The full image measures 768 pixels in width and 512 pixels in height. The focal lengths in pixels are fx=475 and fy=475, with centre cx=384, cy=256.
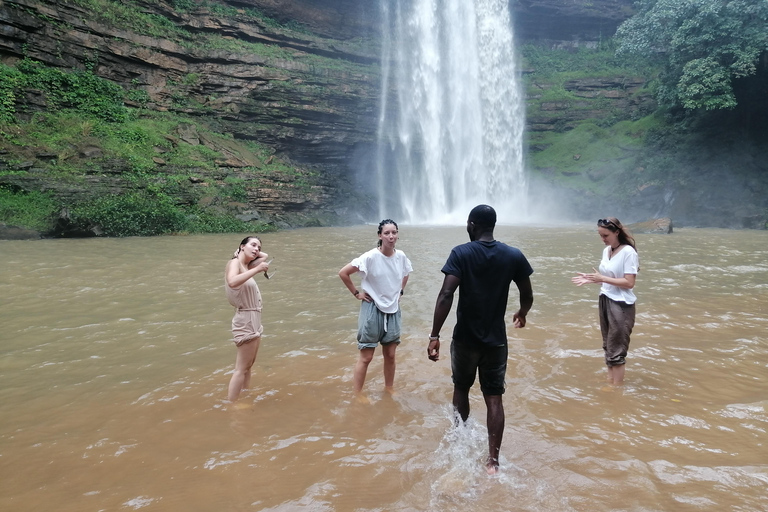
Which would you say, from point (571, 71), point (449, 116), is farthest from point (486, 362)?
point (571, 71)

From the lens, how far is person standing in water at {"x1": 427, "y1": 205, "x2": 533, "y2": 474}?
3.09 meters

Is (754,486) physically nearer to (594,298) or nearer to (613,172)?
(594,298)

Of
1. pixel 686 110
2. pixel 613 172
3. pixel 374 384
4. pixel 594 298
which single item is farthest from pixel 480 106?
pixel 374 384

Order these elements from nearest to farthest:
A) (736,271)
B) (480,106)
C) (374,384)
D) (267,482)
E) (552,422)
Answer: (267,482) → (552,422) → (374,384) → (736,271) → (480,106)

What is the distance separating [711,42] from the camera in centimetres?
2416

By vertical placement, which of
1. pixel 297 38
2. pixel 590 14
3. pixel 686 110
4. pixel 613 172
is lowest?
pixel 613 172

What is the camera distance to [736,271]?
10.8 meters

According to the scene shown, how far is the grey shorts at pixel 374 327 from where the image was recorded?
4.07 m

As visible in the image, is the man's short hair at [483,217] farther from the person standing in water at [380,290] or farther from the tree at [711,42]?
the tree at [711,42]

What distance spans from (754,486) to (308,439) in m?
2.80

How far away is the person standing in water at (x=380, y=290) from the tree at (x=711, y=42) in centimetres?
2637

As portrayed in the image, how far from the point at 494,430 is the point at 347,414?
4.28 ft

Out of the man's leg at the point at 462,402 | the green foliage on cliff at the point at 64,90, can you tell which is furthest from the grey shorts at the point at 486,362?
the green foliage on cliff at the point at 64,90

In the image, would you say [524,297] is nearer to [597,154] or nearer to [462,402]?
[462,402]
